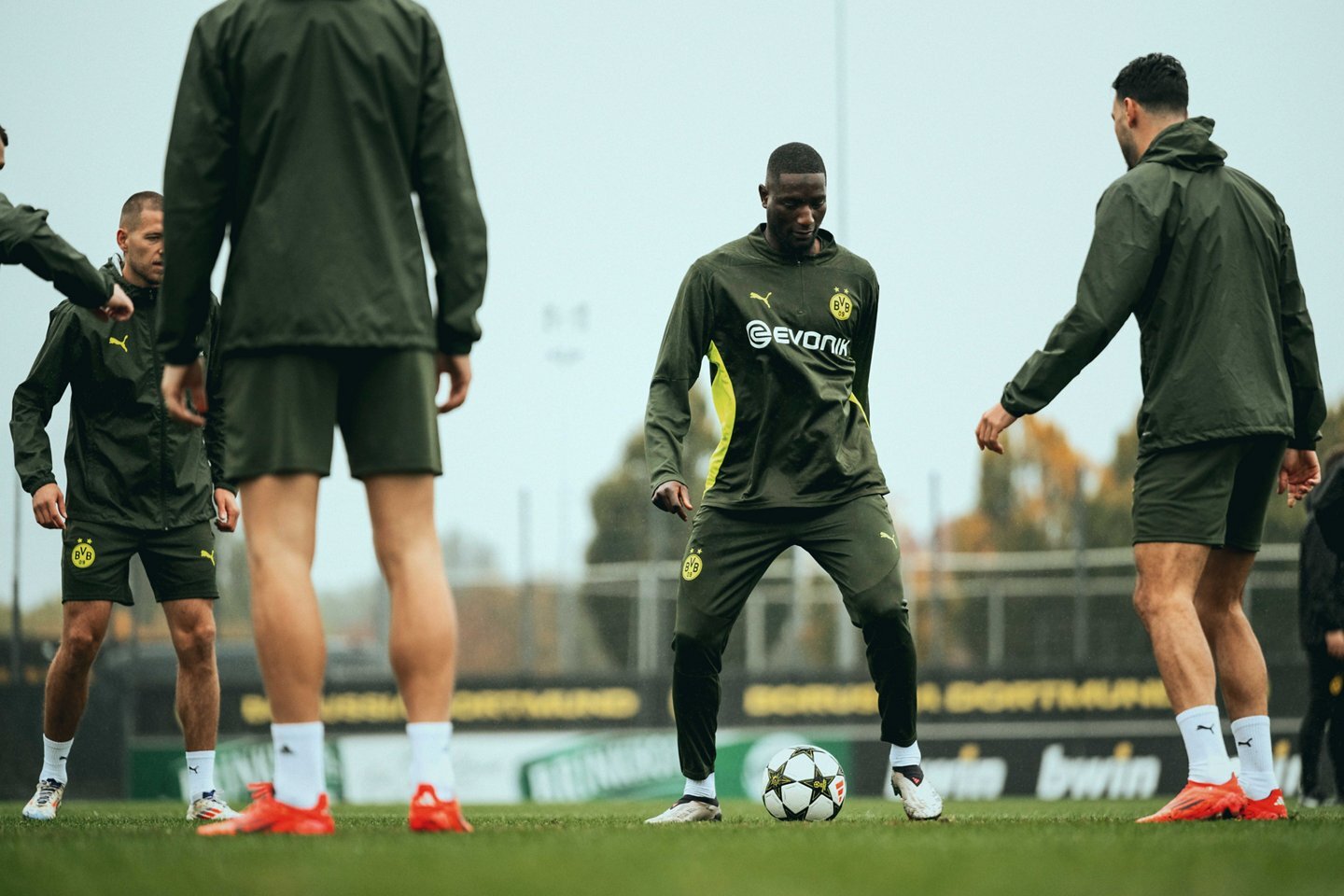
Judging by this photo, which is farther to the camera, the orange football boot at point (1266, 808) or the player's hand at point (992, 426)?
the player's hand at point (992, 426)

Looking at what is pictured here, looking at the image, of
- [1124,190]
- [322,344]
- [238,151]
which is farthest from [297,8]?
[1124,190]

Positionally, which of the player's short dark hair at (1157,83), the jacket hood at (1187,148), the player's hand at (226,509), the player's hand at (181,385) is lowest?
the player's hand at (226,509)

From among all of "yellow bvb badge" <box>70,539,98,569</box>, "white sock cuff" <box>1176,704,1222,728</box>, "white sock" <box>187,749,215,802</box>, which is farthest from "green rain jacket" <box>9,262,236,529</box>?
"white sock cuff" <box>1176,704,1222,728</box>

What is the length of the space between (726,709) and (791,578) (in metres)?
4.93

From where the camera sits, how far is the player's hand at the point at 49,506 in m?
6.59

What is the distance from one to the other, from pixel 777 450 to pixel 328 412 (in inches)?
86.6

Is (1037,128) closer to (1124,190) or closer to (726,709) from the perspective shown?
(726,709)

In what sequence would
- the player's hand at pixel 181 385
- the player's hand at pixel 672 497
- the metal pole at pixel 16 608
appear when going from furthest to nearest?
1. the metal pole at pixel 16 608
2. the player's hand at pixel 672 497
3. the player's hand at pixel 181 385

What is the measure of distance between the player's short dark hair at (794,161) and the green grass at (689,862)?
2.51 metres

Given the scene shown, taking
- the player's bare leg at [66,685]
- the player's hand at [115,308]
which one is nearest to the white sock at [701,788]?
the player's bare leg at [66,685]

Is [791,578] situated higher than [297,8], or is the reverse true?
[297,8]

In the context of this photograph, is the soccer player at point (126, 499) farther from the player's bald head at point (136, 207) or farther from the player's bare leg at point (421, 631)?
the player's bare leg at point (421, 631)

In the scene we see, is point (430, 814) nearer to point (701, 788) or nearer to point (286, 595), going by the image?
point (286, 595)

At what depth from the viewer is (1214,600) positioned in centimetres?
554
